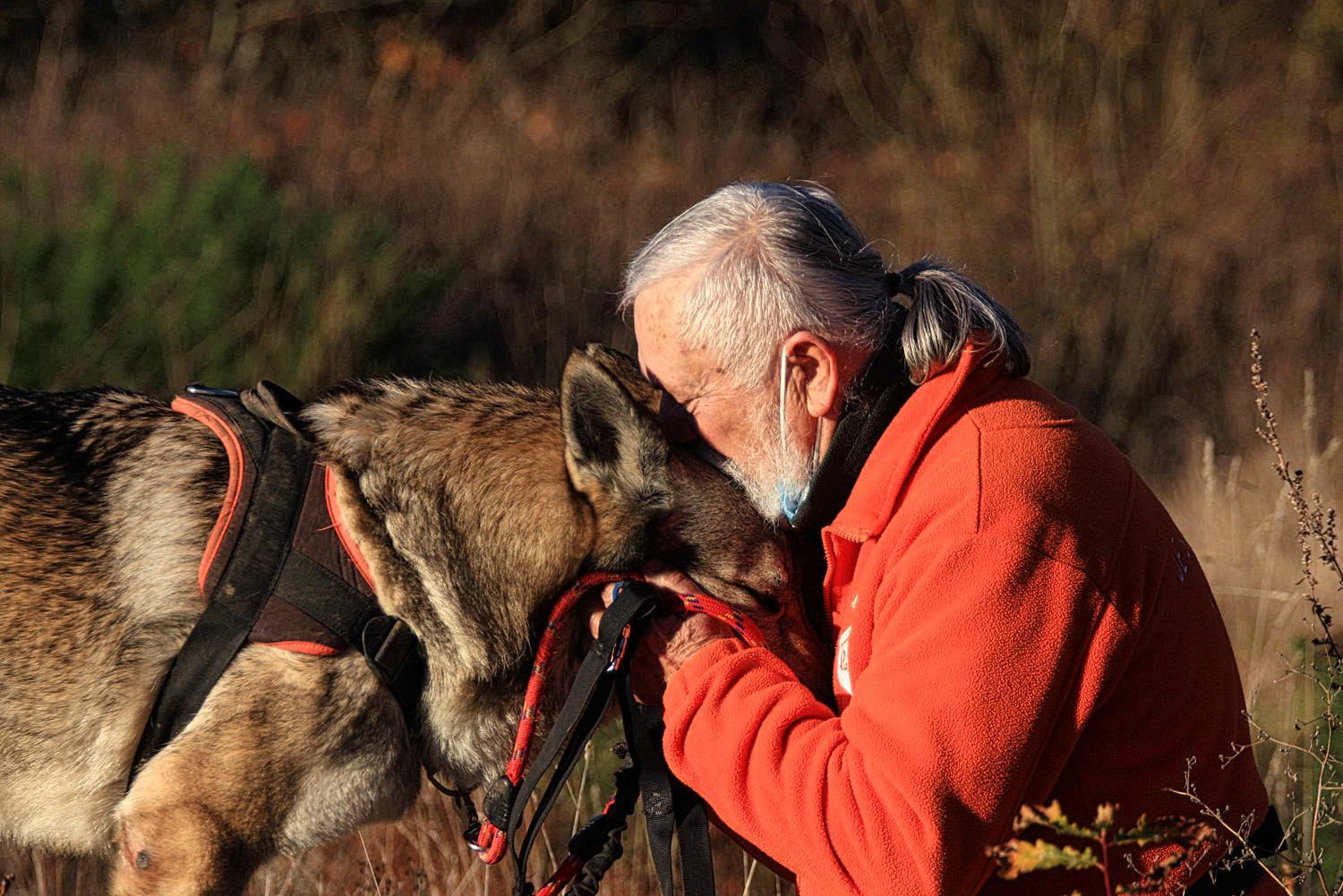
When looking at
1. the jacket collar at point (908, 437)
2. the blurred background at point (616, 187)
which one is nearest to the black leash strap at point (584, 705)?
the jacket collar at point (908, 437)

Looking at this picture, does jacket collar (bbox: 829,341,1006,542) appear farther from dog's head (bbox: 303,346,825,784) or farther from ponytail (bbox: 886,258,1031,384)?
dog's head (bbox: 303,346,825,784)

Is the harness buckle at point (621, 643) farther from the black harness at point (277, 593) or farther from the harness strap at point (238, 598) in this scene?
the harness strap at point (238, 598)

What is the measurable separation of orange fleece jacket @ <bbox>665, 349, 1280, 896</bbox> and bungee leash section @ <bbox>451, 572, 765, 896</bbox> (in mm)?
128

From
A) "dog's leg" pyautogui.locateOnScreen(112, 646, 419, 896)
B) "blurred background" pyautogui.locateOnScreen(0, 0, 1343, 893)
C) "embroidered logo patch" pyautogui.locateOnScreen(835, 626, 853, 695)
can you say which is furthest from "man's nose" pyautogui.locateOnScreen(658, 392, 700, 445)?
"blurred background" pyautogui.locateOnScreen(0, 0, 1343, 893)

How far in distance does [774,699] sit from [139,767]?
124cm

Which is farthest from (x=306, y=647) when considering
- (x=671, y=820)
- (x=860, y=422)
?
(x=860, y=422)

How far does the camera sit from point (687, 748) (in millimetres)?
2225

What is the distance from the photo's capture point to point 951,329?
7.64 feet

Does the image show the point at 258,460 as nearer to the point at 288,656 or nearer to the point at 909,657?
Answer: the point at 288,656

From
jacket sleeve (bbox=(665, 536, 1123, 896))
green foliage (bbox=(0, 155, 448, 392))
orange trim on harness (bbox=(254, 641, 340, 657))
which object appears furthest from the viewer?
green foliage (bbox=(0, 155, 448, 392))

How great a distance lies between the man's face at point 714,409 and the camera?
2.43 m

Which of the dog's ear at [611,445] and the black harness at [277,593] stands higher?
the dog's ear at [611,445]

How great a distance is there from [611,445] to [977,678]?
2.83 ft

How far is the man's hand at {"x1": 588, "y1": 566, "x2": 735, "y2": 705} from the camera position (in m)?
2.37
